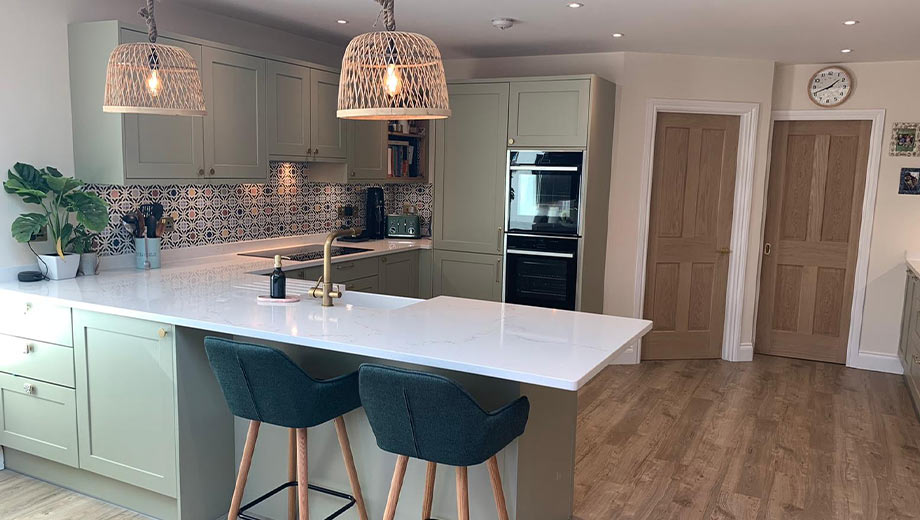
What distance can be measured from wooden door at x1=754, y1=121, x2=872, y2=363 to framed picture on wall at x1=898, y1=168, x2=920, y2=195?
27 cm

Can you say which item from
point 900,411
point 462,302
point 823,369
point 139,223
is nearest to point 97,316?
point 139,223

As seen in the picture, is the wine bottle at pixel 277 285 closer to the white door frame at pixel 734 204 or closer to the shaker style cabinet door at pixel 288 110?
the shaker style cabinet door at pixel 288 110

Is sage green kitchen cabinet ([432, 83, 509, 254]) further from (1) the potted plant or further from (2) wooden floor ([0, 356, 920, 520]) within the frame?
(1) the potted plant

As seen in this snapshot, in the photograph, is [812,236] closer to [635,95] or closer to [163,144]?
[635,95]

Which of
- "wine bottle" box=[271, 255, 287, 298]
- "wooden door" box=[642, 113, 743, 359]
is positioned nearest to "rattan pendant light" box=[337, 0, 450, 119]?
"wine bottle" box=[271, 255, 287, 298]

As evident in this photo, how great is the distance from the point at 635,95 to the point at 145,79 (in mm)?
3822

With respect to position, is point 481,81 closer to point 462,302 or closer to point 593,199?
point 593,199

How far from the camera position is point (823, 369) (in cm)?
573

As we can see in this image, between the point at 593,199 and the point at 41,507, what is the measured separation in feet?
12.6

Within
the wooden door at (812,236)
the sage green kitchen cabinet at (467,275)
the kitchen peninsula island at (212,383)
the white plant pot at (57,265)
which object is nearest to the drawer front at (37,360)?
the kitchen peninsula island at (212,383)

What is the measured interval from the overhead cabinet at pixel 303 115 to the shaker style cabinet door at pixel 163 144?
0.58 m

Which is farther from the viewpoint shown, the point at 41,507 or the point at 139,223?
the point at 139,223

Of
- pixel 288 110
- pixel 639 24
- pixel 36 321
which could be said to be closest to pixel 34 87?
pixel 36 321

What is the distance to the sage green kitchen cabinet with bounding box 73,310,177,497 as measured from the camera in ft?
9.43
